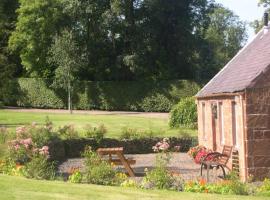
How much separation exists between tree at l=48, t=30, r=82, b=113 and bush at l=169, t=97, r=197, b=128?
66.1 ft

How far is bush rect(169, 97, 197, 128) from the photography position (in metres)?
33.5

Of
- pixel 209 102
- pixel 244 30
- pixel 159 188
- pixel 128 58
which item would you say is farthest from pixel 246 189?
pixel 244 30

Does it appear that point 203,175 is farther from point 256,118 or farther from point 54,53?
point 54,53

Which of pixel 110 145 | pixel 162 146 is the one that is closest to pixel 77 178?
pixel 162 146

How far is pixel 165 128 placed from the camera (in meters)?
33.8

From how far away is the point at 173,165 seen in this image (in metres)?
20.7

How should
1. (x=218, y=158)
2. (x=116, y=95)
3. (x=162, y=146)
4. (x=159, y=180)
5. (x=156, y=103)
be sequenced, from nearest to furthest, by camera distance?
(x=159, y=180) → (x=162, y=146) → (x=218, y=158) → (x=156, y=103) → (x=116, y=95)

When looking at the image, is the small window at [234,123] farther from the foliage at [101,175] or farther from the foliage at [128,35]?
the foliage at [128,35]

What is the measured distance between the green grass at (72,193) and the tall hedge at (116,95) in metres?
41.6

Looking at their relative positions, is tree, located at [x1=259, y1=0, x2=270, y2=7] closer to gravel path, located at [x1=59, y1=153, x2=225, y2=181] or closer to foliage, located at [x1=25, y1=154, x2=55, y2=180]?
gravel path, located at [x1=59, y1=153, x2=225, y2=181]

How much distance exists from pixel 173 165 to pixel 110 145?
5.69m

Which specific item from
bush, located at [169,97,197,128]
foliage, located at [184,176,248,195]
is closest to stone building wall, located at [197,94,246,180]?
foliage, located at [184,176,248,195]

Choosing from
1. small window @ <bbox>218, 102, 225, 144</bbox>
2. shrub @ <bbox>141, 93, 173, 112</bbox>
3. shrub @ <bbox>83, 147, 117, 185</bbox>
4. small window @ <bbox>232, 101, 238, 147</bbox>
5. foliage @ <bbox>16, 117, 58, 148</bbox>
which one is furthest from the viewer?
shrub @ <bbox>141, 93, 173, 112</bbox>

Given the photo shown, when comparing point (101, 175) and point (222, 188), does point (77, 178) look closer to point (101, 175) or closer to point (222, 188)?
point (101, 175)
